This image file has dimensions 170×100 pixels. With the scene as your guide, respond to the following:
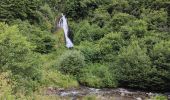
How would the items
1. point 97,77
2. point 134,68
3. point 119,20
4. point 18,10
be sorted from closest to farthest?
point 134,68 < point 97,77 < point 18,10 < point 119,20

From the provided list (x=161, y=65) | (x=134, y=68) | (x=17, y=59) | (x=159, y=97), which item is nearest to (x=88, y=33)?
(x=134, y=68)

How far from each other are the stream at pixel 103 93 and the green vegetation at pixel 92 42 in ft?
3.48

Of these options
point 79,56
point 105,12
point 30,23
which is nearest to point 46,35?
point 30,23

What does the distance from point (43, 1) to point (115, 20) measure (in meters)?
11.9

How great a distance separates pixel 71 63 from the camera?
43.5 meters

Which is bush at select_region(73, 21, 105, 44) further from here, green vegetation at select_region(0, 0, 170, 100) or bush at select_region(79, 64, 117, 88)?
bush at select_region(79, 64, 117, 88)

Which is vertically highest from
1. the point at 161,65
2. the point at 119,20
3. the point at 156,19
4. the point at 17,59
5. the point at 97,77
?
the point at 119,20

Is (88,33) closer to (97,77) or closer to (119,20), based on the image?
(119,20)

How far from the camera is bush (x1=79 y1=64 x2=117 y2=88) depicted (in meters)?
43.6

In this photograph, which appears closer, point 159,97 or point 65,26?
point 159,97

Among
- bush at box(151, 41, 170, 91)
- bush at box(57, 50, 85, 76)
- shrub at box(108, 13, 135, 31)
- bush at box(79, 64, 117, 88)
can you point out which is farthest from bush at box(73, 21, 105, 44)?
bush at box(151, 41, 170, 91)

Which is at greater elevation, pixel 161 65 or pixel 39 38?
pixel 39 38

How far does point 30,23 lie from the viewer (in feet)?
172

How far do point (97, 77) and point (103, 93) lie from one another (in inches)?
158
